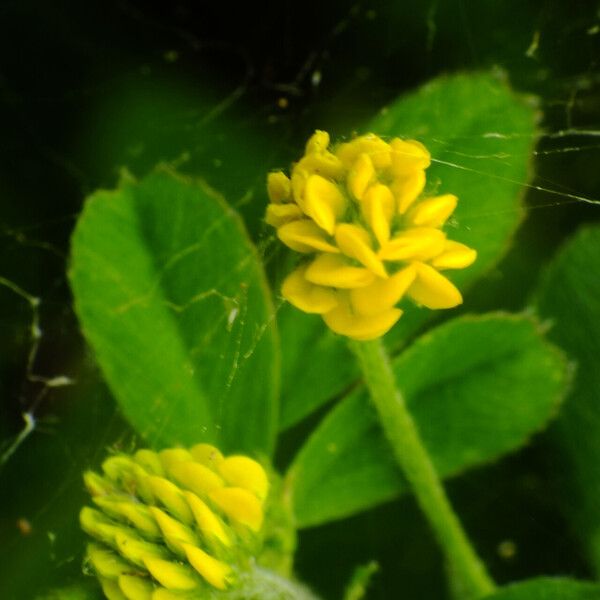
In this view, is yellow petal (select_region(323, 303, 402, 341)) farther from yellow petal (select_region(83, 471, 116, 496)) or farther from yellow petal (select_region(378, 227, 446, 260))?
yellow petal (select_region(83, 471, 116, 496))

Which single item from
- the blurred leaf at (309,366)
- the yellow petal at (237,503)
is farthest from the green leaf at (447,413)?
the yellow petal at (237,503)

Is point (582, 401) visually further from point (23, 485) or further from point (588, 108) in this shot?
point (23, 485)

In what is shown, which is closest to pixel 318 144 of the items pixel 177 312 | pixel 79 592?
pixel 177 312

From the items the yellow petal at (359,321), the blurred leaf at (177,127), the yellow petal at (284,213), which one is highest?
the blurred leaf at (177,127)

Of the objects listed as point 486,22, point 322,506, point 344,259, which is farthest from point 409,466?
point 486,22

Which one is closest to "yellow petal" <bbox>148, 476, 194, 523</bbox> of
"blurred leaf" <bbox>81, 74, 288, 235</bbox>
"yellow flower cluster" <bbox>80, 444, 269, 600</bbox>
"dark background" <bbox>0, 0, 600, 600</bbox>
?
"yellow flower cluster" <bbox>80, 444, 269, 600</bbox>

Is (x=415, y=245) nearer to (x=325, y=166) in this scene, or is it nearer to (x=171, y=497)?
(x=325, y=166)

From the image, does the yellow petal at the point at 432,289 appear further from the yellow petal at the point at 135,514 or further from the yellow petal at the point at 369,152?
the yellow petal at the point at 135,514
